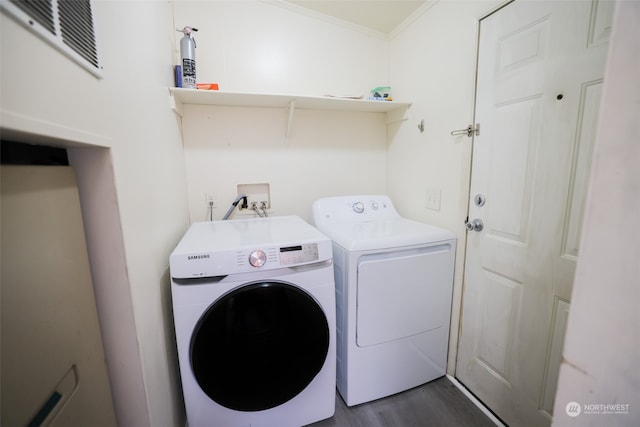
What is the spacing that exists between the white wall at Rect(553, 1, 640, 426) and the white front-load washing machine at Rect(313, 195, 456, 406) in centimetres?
84

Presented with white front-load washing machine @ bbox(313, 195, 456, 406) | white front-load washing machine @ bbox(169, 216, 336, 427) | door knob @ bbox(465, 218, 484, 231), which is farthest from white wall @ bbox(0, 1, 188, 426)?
door knob @ bbox(465, 218, 484, 231)

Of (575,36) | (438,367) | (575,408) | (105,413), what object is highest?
(575,36)

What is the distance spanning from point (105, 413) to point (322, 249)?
92cm

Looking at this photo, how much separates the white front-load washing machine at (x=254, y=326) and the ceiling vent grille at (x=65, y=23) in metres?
0.68

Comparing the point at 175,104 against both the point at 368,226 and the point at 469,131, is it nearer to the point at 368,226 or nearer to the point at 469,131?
the point at 368,226

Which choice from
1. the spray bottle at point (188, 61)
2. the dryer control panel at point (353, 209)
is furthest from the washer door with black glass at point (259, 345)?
the spray bottle at point (188, 61)

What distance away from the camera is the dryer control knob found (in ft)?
3.40

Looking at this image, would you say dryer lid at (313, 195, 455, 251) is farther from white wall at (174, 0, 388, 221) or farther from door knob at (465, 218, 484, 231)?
white wall at (174, 0, 388, 221)

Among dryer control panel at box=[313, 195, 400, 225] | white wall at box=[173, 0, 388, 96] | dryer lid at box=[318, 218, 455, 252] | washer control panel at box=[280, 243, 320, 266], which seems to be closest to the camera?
washer control panel at box=[280, 243, 320, 266]

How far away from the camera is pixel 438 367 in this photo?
1.60 m

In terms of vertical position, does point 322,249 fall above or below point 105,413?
above

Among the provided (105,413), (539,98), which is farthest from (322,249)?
(539,98)

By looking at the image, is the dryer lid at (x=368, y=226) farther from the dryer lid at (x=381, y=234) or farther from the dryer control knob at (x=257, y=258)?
the dryer control knob at (x=257, y=258)

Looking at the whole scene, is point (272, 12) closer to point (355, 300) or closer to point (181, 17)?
point (181, 17)
